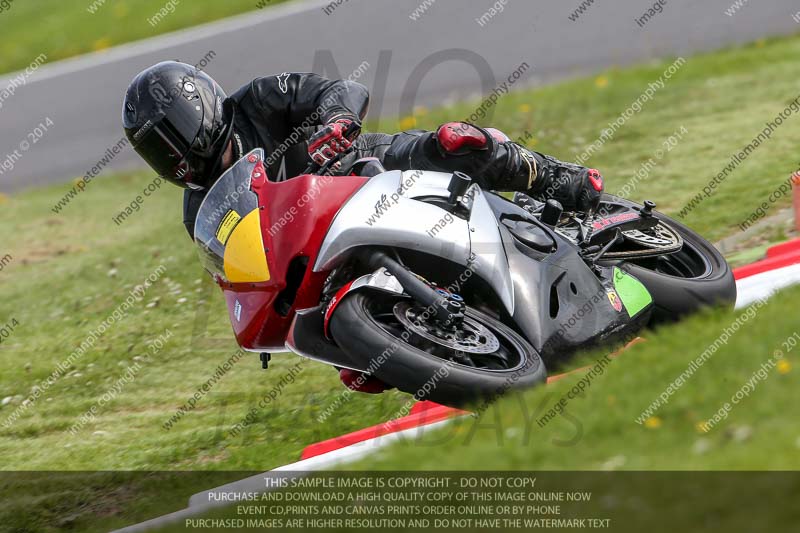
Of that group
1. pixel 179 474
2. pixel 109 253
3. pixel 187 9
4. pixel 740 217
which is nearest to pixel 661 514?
pixel 179 474

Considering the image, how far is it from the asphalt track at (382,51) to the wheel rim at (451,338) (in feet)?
26.6

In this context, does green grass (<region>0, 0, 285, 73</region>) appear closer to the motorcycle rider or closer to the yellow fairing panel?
the motorcycle rider

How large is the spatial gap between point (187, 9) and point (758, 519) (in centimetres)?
1329

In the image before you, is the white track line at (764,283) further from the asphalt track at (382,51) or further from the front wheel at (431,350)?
the asphalt track at (382,51)

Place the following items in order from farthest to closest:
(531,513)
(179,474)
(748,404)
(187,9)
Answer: (187,9) < (179,474) < (748,404) < (531,513)

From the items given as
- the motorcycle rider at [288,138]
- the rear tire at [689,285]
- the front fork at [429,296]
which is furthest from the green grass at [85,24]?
the front fork at [429,296]

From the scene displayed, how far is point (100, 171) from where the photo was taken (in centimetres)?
1312

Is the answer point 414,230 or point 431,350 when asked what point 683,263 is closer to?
point 414,230

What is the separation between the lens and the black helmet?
4969 millimetres

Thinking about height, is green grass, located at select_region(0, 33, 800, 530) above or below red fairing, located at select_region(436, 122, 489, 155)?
Answer: below

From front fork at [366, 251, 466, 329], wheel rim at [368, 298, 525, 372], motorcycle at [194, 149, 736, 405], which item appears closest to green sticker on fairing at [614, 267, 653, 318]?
motorcycle at [194, 149, 736, 405]

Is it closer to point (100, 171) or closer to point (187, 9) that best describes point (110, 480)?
point (100, 171)

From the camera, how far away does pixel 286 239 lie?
4652mm

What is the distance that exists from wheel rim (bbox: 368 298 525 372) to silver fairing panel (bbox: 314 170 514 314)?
22 centimetres
